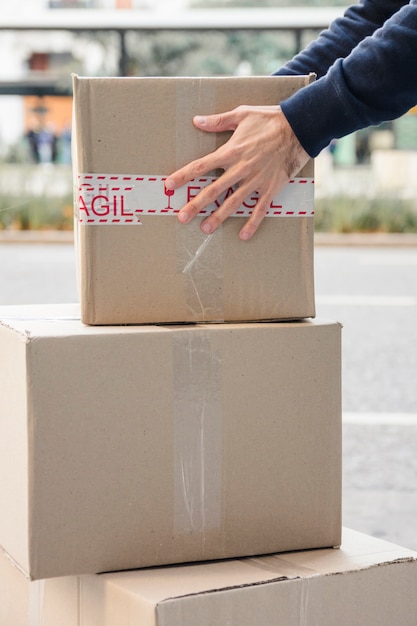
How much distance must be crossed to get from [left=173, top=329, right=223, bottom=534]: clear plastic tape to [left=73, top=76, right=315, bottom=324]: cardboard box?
0.08 meters

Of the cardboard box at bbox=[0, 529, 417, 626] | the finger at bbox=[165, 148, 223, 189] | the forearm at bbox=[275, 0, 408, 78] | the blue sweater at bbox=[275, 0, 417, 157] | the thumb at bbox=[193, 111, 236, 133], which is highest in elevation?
the forearm at bbox=[275, 0, 408, 78]

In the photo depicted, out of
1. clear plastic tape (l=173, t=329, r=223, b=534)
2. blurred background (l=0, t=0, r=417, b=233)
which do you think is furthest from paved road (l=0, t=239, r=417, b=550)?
clear plastic tape (l=173, t=329, r=223, b=534)

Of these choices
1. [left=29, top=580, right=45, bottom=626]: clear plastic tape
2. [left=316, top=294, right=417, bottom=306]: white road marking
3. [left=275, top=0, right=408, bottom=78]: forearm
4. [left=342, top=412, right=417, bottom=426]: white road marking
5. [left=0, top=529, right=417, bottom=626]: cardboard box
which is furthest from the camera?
[left=316, top=294, right=417, bottom=306]: white road marking

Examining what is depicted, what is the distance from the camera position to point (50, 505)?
1.70m

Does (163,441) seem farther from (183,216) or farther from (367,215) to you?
(367,215)

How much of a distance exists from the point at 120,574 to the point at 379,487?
1.92 meters

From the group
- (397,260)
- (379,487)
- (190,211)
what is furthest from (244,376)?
(397,260)

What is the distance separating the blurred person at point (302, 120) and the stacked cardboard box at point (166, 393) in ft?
0.10

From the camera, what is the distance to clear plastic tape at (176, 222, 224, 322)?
179 cm

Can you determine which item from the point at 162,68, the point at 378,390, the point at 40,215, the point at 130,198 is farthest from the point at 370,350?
the point at 162,68

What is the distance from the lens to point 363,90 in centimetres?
176

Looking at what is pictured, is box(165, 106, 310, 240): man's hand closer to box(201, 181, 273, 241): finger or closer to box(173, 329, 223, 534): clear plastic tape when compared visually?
box(201, 181, 273, 241): finger

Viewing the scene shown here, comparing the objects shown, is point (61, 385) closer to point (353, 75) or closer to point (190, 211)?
point (190, 211)

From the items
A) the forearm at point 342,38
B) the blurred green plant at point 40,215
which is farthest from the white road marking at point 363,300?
the forearm at point 342,38
